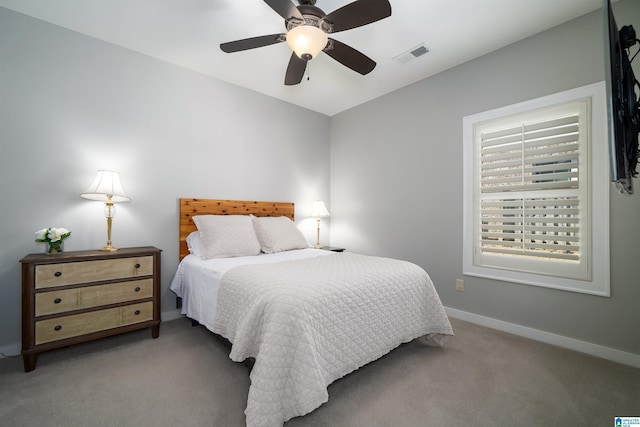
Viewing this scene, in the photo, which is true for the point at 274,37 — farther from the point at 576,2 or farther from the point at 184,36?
the point at 576,2

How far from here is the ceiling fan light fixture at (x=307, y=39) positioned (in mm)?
1777

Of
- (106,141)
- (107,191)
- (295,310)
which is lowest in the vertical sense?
(295,310)

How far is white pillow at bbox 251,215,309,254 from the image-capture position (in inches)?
119

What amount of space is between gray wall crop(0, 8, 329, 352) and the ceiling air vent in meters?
1.73

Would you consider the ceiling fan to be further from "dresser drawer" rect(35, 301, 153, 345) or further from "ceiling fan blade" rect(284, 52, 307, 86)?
"dresser drawer" rect(35, 301, 153, 345)

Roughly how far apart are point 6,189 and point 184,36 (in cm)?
191

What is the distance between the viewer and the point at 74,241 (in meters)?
2.40

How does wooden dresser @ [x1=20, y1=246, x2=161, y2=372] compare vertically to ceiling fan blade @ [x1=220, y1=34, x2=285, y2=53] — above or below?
below

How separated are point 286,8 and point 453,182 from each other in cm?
228

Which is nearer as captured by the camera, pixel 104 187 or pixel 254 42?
pixel 254 42

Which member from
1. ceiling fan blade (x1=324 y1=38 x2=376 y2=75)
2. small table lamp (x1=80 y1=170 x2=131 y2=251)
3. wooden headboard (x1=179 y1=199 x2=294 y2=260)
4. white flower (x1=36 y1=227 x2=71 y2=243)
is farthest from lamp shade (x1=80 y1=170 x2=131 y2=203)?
ceiling fan blade (x1=324 y1=38 x2=376 y2=75)

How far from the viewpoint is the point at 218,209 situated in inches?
126

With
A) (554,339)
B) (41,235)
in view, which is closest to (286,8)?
(41,235)

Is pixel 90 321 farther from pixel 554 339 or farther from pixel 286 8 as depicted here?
pixel 554 339
